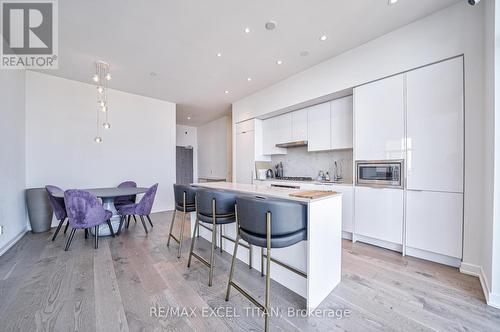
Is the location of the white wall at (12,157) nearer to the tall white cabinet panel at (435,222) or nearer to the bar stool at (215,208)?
the bar stool at (215,208)

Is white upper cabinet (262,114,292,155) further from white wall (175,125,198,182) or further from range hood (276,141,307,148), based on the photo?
white wall (175,125,198,182)

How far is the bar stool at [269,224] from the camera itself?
147 cm

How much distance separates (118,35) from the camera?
9.05 feet

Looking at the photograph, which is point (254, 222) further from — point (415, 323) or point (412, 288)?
point (412, 288)

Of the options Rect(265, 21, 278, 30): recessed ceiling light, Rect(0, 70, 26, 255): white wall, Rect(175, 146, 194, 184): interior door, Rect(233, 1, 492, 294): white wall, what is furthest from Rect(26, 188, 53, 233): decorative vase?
Rect(233, 1, 492, 294): white wall

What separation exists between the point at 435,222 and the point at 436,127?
3.75 feet

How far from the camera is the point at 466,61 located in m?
2.21

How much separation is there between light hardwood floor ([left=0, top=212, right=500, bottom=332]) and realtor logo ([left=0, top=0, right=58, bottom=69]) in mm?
3014

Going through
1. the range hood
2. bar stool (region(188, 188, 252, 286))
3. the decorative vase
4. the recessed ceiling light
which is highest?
the recessed ceiling light

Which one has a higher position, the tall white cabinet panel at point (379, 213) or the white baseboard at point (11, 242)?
the tall white cabinet panel at point (379, 213)

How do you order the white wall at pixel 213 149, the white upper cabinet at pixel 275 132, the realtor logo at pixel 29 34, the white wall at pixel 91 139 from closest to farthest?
the realtor logo at pixel 29 34 < the white wall at pixel 91 139 < the white upper cabinet at pixel 275 132 < the white wall at pixel 213 149

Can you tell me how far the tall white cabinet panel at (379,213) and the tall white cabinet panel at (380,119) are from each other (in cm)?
52

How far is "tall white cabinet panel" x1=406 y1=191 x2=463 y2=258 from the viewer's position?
2281 mm

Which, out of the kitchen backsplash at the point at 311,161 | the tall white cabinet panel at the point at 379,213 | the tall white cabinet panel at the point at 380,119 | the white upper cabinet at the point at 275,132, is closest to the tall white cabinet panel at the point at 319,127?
the kitchen backsplash at the point at 311,161
